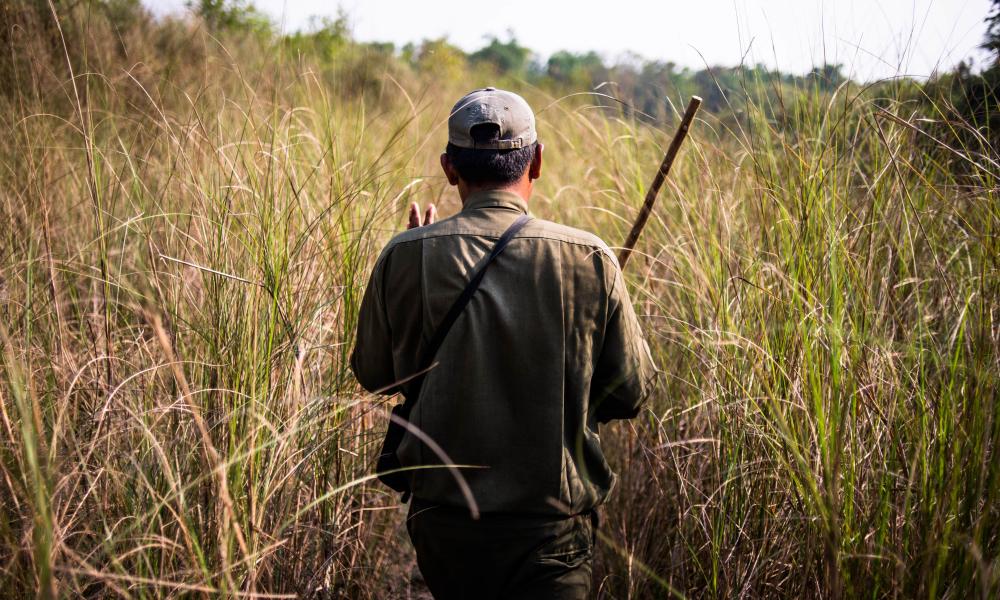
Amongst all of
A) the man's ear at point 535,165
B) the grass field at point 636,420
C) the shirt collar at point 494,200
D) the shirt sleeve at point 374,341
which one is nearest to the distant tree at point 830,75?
the grass field at point 636,420

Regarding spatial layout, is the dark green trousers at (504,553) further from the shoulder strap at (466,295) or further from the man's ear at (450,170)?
the man's ear at (450,170)

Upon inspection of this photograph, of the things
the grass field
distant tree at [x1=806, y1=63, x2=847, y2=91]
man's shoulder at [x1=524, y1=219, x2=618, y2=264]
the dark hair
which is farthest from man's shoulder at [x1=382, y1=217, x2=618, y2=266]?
distant tree at [x1=806, y1=63, x2=847, y2=91]

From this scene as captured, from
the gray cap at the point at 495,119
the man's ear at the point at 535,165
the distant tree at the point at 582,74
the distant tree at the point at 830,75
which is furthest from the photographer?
the distant tree at the point at 582,74

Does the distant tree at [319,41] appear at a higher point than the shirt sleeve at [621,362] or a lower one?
higher

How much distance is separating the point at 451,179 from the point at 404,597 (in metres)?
1.78

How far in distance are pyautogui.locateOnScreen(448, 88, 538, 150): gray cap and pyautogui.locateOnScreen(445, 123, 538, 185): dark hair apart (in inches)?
0.4

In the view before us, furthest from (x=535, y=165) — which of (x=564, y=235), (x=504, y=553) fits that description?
(x=504, y=553)

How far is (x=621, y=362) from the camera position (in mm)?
1715

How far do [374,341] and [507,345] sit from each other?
0.36m

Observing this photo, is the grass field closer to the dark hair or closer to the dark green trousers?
the dark green trousers

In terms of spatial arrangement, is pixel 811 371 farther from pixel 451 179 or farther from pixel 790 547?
pixel 451 179

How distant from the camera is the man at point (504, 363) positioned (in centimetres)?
163

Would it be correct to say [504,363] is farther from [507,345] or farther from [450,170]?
[450,170]

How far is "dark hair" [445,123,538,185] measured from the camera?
66.3 inches
